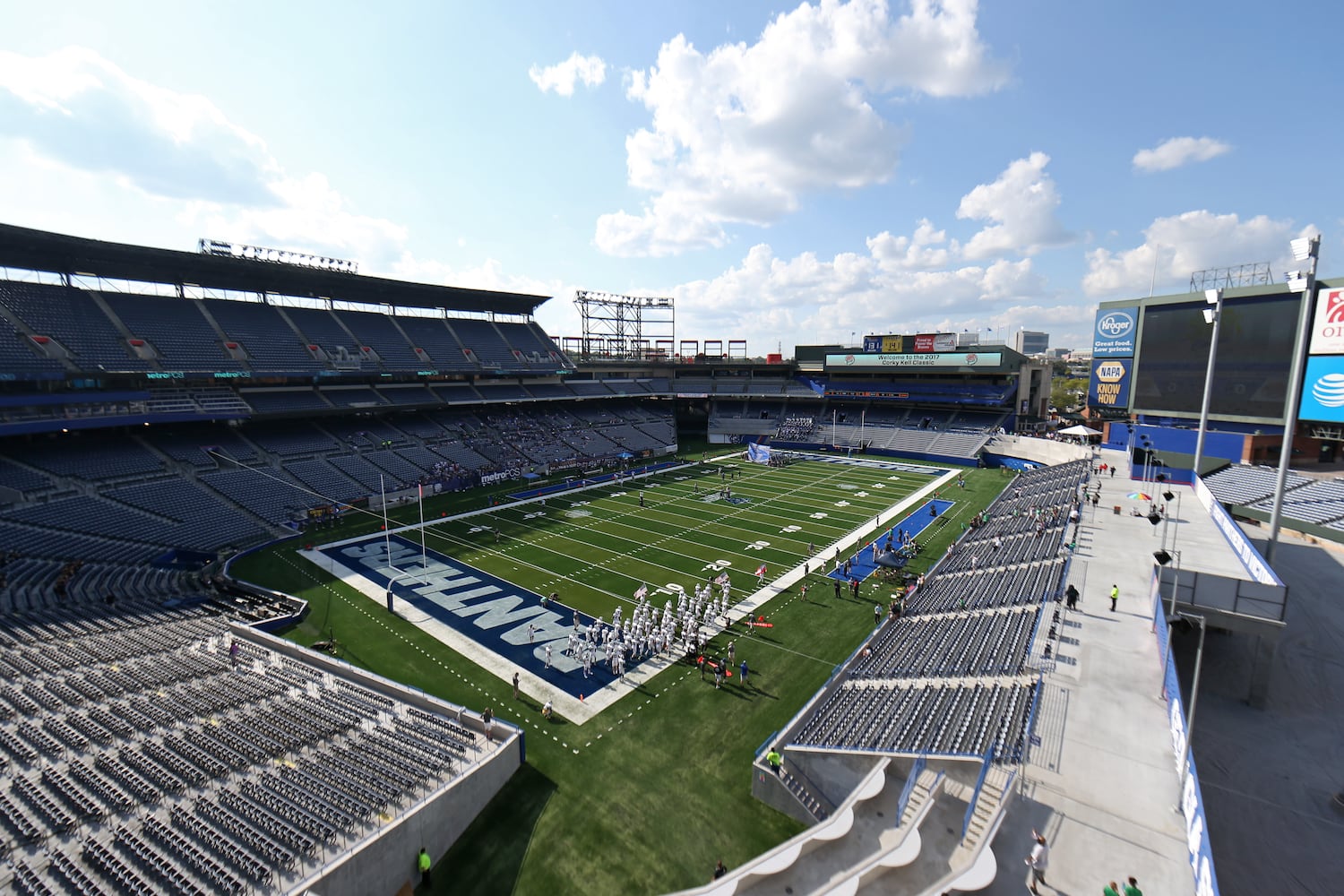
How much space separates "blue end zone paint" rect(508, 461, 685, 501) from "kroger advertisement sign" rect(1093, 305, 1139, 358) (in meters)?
34.1

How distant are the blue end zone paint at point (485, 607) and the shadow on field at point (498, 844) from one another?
155 inches

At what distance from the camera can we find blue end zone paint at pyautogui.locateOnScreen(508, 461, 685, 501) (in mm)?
42881

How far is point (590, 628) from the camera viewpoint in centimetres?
2106

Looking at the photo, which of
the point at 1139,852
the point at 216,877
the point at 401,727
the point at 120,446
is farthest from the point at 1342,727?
the point at 120,446

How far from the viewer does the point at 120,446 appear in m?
34.2

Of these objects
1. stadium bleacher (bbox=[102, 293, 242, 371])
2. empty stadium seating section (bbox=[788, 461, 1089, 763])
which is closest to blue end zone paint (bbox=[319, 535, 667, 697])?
empty stadium seating section (bbox=[788, 461, 1089, 763])

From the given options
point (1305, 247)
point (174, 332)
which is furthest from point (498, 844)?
point (174, 332)

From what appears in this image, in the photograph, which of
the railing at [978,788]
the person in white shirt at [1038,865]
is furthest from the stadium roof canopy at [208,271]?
the person in white shirt at [1038,865]

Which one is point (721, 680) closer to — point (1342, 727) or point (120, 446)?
point (1342, 727)

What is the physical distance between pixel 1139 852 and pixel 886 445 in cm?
5531

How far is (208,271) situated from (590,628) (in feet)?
130

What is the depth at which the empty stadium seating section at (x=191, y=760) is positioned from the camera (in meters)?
10.3

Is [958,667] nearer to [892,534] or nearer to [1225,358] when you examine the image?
[892,534]

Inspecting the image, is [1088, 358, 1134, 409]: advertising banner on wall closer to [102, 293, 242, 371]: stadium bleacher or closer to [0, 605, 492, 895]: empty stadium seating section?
[0, 605, 492, 895]: empty stadium seating section
